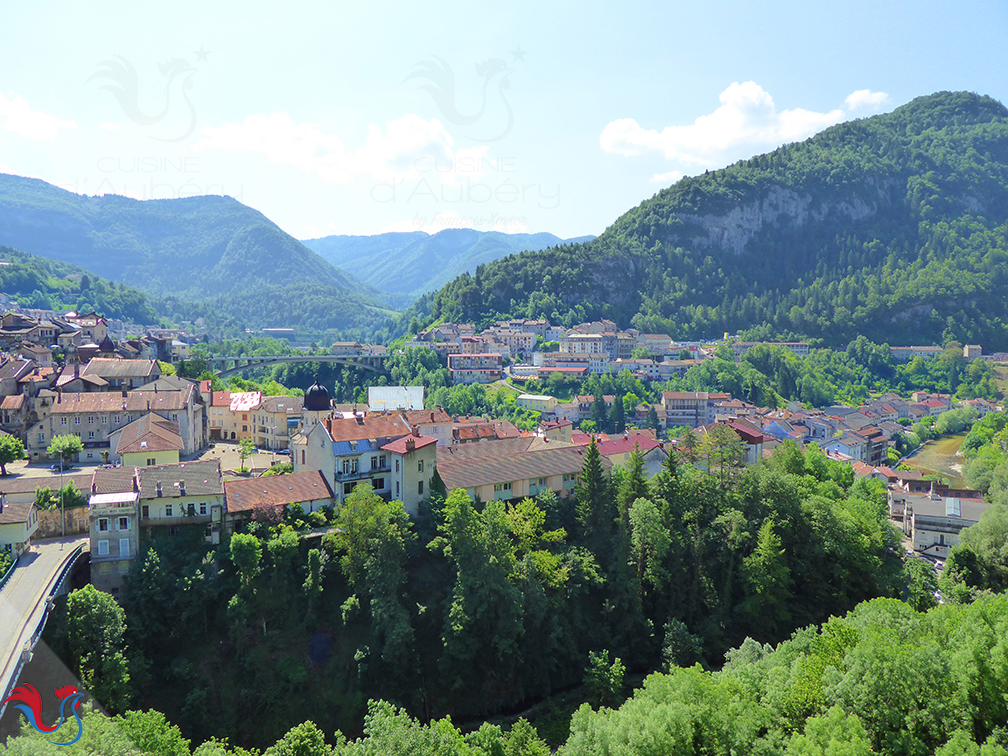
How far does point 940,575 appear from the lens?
163 ft

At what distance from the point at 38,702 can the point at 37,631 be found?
2750mm

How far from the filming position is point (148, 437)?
48219 mm

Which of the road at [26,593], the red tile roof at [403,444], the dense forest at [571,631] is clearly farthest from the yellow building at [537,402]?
the road at [26,593]

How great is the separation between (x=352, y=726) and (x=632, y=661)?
16.7m

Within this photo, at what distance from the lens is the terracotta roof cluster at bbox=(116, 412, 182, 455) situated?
4722 cm

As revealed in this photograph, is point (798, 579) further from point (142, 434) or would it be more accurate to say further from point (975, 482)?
point (142, 434)

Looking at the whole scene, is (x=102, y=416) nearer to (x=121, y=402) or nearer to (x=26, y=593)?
(x=121, y=402)

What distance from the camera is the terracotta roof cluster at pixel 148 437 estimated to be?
4722cm

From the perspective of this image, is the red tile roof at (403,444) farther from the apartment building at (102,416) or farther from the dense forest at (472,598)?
the apartment building at (102,416)

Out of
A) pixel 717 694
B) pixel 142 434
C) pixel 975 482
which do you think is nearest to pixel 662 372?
pixel 975 482

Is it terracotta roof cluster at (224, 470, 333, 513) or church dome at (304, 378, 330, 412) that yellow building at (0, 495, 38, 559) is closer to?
terracotta roof cluster at (224, 470, 333, 513)

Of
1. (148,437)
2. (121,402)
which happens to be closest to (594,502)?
(148,437)

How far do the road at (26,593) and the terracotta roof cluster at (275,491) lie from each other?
26.0 ft

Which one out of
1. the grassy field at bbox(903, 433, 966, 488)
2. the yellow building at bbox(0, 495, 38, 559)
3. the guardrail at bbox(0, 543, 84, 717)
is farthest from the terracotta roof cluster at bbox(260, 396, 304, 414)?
Result: the grassy field at bbox(903, 433, 966, 488)
